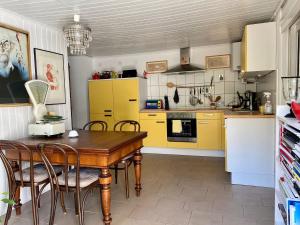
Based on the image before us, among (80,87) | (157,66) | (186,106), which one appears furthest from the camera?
(80,87)

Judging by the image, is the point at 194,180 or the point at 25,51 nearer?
the point at 25,51

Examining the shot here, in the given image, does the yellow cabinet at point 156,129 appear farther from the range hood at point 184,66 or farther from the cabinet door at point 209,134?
the range hood at point 184,66

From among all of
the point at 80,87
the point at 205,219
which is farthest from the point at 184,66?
the point at 205,219

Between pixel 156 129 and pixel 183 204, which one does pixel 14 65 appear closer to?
pixel 183 204

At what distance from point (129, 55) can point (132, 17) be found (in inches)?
93.8

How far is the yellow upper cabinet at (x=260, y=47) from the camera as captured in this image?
2.71 metres

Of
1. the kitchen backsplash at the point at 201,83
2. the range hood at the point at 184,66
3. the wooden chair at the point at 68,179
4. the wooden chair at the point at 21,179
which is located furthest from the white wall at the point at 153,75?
the wooden chair at the point at 68,179

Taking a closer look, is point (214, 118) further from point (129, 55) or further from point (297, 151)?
point (297, 151)

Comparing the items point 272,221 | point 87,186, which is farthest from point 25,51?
point 272,221

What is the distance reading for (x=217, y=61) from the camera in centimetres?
447

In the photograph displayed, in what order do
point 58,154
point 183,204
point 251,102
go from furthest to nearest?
point 251,102 → point 183,204 → point 58,154

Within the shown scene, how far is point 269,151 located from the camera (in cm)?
277

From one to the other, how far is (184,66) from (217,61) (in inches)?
25.5

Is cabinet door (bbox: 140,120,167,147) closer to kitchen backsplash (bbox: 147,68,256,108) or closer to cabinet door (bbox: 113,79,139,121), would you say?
cabinet door (bbox: 113,79,139,121)
